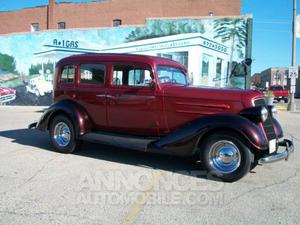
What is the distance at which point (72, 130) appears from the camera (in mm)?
7840

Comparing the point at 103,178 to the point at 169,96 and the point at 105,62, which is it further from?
the point at 105,62

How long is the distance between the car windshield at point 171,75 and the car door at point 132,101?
218 millimetres

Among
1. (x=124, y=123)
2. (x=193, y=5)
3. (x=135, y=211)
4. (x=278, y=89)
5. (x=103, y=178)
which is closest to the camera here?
(x=135, y=211)

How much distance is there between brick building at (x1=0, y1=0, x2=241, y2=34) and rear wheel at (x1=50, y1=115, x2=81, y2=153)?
75.6ft

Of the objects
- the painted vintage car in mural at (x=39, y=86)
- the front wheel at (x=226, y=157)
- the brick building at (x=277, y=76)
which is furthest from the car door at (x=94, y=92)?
the brick building at (x=277, y=76)

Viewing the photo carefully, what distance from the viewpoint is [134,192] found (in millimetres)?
5430

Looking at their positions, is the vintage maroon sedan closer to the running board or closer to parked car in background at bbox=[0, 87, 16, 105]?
the running board

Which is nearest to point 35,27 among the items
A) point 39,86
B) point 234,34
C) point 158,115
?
point 39,86

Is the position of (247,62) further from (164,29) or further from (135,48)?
(135,48)

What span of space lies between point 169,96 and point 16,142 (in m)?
4.57

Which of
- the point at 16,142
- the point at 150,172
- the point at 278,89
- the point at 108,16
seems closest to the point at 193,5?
the point at 108,16

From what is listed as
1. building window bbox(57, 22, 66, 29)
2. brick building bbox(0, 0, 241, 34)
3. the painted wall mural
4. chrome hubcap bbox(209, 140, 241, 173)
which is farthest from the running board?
building window bbox(57, 22, 66, 29)

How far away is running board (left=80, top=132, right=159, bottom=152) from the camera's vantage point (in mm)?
6805

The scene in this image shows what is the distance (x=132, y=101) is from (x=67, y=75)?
1.97m
